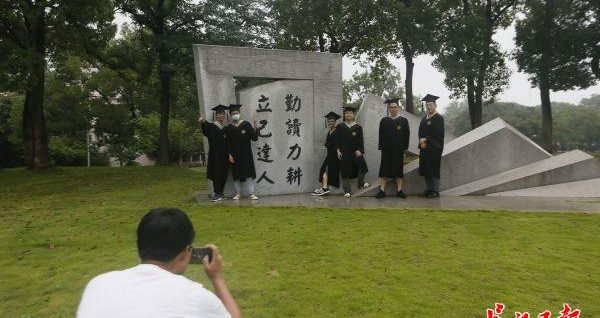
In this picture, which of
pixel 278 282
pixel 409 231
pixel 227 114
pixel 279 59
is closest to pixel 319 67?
pixel 279 59

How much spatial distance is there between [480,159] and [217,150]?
16.4 ft

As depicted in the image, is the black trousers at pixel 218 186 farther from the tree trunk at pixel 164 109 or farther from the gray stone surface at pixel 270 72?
the tree trunk at pixel 164 109

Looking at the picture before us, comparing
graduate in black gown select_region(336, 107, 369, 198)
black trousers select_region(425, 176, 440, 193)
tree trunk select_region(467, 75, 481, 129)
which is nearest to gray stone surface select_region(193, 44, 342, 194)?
graduate in black gown select_region(336, 107, 369, 198)

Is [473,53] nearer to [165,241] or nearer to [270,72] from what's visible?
[270,72]

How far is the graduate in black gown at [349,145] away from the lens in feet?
29.4

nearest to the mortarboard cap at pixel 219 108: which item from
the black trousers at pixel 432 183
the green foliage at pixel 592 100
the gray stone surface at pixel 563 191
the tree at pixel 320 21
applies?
the black trousers at pixel 432 183

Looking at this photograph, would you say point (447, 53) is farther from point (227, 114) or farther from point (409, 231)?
point (409, 231)

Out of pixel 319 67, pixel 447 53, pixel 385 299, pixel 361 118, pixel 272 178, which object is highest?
pixel 447 53

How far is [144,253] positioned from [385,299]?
234cm

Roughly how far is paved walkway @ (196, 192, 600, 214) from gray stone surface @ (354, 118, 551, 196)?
0.52m

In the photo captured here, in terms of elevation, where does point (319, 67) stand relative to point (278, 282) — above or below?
above

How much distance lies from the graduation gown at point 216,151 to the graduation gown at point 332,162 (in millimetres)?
1970

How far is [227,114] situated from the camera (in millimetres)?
9117

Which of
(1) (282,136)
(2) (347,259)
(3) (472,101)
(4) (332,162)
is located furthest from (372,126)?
(3) (472,101)
